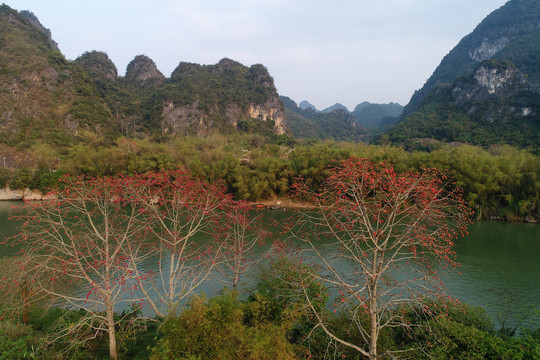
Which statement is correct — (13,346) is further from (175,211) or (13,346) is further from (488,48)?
(488,48)

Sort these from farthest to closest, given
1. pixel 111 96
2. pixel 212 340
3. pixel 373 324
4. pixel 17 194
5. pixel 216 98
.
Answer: pixel 216 98 → pixel 111 96 → pixel 17 194 → pixel 212 340 → pixel 373 324

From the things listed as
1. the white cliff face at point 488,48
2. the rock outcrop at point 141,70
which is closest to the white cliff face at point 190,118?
the rock outcrop at point 141,70

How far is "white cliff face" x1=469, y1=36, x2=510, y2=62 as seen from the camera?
214 ft

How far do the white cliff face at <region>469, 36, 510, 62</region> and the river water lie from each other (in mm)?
67396

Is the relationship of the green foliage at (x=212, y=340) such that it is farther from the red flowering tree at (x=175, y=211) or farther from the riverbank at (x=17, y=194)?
the riverbank at (x=17, y=194)

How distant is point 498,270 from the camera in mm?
11461

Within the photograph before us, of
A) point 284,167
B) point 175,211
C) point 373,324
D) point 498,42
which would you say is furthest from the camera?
point 498,42

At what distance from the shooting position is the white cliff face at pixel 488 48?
2564 inches

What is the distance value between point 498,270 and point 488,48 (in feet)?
263

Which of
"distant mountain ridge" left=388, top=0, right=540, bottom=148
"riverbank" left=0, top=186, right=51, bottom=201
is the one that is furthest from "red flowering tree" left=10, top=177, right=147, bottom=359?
"distant mountain ridge" left=388, top=0, right=540, bottom=148

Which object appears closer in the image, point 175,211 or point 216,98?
point 175,211

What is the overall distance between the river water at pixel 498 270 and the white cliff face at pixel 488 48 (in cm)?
6740

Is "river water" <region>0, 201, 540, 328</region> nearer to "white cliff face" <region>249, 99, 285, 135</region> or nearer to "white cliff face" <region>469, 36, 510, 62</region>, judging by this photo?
"white cliff face" <region>249, 99, 285, 135</region>

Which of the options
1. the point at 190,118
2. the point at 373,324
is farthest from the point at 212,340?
the point at 190,118
